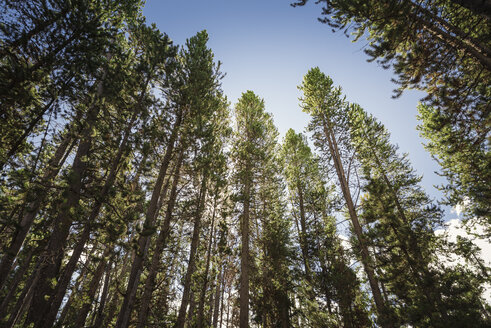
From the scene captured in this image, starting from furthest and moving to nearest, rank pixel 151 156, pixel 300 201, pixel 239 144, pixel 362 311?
pixel 300 201
pixel 239 144
pixel 362 311
pixel 151 156

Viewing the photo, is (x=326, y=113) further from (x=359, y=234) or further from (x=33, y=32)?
(x=33, y=32)

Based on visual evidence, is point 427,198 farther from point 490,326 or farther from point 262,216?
point 262,216

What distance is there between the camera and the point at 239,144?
13039 mm

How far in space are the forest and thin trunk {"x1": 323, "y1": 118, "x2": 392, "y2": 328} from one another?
70 millimetres

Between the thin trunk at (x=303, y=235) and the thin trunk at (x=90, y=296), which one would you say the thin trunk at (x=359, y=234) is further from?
the thin trunk at (x=90, y=296)

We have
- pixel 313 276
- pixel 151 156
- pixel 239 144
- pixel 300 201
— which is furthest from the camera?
pixel 300 201

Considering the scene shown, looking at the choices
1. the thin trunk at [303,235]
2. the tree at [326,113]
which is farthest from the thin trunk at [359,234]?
the thin trunk at [303,235]

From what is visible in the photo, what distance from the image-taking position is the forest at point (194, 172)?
564 centimetres

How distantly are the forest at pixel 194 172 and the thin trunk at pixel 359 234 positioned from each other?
70 mm

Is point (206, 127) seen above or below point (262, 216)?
above

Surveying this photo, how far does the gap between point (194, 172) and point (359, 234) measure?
796cm

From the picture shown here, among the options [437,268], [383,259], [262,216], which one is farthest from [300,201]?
[437,268]

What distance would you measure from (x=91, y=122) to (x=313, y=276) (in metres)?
13.2

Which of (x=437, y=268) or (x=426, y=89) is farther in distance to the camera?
(x=437, y=268)
